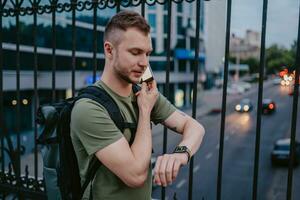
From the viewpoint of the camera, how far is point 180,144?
189cm

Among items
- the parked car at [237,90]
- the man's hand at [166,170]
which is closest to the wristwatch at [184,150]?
the man's hand at [166,170]

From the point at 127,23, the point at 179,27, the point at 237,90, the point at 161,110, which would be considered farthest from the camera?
the point at 237,90

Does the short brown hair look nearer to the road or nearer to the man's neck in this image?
the man's neck

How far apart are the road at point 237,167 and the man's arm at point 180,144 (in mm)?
8914

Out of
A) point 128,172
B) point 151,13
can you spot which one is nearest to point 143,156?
point 128,172

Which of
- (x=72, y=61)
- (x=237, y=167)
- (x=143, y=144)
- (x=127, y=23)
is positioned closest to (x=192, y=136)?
(x=143, y=144)

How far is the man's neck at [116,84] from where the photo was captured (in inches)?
72.9

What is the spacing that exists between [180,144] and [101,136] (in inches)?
19.5

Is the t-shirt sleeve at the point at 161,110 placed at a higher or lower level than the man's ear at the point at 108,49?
lower

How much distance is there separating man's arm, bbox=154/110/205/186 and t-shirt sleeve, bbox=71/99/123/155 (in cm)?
26

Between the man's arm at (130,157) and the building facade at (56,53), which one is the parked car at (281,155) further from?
the man's arm at (130,157)

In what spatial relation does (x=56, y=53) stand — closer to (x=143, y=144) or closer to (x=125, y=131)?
(x=125, y=131)

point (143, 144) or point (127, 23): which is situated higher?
point (127, 23)

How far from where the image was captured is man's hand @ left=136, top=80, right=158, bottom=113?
1.79 m
